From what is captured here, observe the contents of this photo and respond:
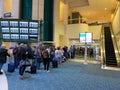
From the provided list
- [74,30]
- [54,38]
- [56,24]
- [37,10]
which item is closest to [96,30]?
[74,30]

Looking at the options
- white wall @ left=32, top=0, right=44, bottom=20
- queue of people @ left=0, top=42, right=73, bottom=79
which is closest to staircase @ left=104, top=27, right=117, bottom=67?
queue of people @ left=0, top=42, right=73, bottom=79

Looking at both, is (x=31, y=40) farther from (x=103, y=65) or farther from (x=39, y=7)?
(x=103, y=65)

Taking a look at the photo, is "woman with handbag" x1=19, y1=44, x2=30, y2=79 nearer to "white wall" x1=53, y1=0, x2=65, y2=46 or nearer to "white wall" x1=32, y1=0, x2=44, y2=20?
"white wall" x1=32, y1=0, x2=44, y2=20

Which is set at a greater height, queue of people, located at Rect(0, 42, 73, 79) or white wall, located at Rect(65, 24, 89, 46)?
white wall, located at Rect(65, 24, 89, 46)

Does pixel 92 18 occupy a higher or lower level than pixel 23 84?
higher

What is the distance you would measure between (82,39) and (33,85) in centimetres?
939

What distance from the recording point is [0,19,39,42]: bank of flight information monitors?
1638 cm

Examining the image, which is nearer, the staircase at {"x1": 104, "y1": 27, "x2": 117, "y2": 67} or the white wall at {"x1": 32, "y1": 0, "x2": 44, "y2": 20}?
the staircase at {"x1": 104, "y1": 27, "x2": 117, "y2": 67}

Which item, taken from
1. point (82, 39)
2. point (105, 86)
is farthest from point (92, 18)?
point (105, 86)

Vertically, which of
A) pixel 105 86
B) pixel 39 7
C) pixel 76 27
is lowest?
pixel 105 86

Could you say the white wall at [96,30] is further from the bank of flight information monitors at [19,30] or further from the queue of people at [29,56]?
the queue of people at [29,56]

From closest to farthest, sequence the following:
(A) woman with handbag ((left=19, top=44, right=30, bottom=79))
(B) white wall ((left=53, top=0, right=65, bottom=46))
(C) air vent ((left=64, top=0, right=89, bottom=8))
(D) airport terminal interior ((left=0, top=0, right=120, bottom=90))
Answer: (A) woman with handbag ((left=19, top=44, right=30, bottom=79)) < (D) airport terminal interior ((left=0, top=0, right=120, bottom=90)) < (B) white wall ((left=53, top=0, right=65, bottom=46)) < (C) air vent ((left=64, top=0, right=89, bottom=8))

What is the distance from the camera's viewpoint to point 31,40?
663 inches

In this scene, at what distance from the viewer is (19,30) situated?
53.9 feet
